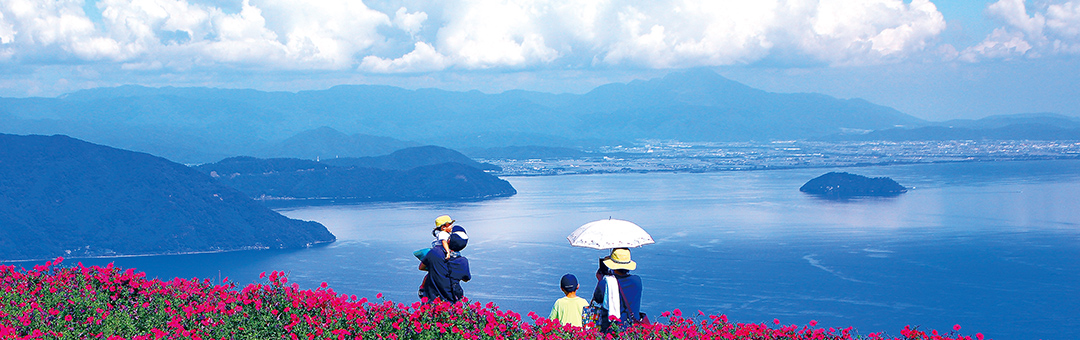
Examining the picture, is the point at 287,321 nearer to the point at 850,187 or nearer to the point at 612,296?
the point at 612,296

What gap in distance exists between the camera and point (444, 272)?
12.4 metres

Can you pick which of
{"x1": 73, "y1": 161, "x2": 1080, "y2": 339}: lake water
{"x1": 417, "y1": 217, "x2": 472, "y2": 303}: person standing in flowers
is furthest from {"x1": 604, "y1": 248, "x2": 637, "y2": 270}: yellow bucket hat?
{"x1": 73, "y1": 161, "x2": 1080, "y2": 339}: lake water

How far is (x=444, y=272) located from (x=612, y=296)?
283cm

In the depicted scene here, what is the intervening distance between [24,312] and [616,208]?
133894 millimetres

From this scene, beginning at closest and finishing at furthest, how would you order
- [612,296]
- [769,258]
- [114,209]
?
[612,296]
[769,258]
[114,209]

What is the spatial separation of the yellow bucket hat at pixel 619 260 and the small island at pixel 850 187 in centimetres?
16777

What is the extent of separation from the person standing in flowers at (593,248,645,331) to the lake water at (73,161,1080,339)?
54.9m

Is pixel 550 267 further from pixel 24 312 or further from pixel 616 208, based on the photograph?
pixel 24 312

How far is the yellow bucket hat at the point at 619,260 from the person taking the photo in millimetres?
10750

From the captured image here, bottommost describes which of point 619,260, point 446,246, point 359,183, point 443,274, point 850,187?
point 850,187

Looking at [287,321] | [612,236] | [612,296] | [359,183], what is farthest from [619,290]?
[359,183]

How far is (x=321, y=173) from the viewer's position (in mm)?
192750

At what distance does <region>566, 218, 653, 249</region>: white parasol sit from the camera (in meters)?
12.2

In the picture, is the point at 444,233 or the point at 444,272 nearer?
the point at 444,233
